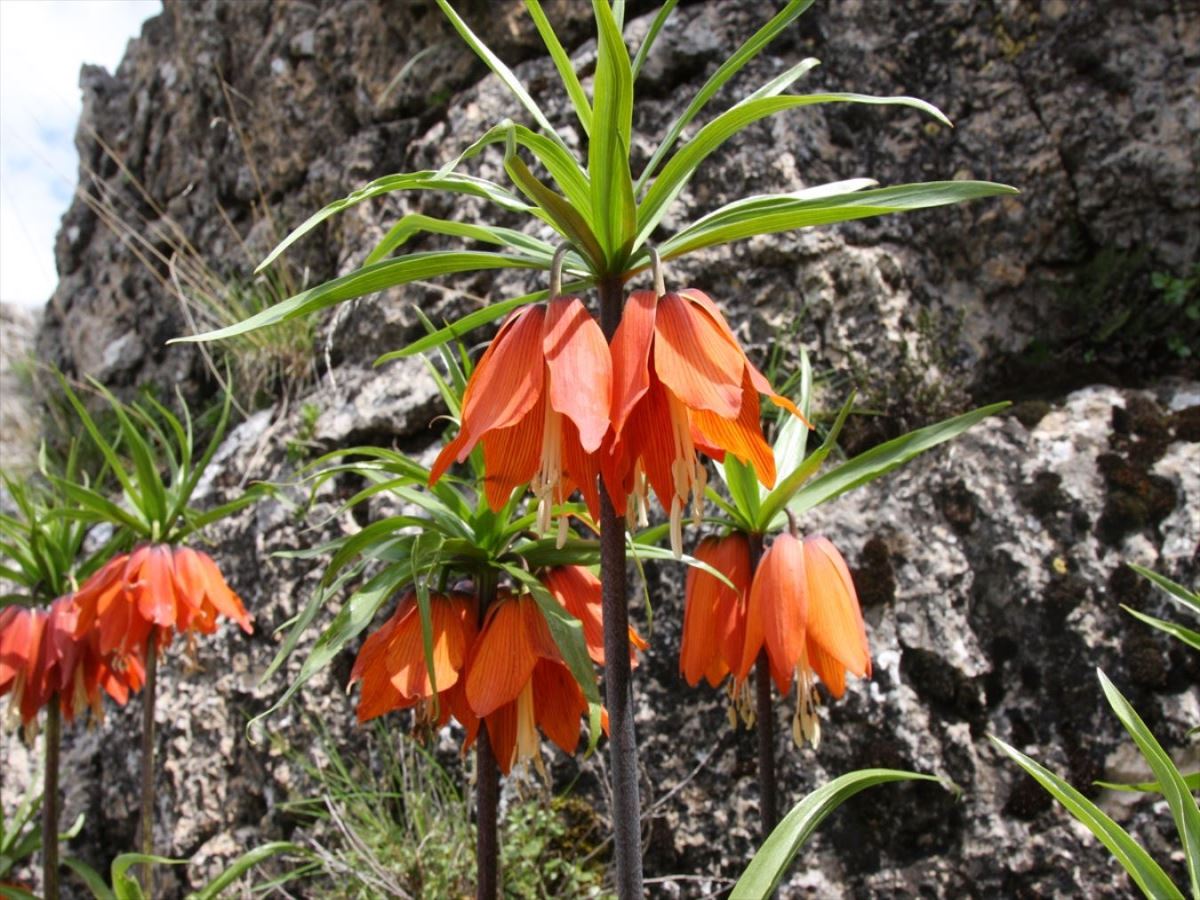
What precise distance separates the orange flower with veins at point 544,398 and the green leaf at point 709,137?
162mm

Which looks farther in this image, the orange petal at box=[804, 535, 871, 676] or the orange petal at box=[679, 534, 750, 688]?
the orange petal at box=[679, 534, 750, 688]

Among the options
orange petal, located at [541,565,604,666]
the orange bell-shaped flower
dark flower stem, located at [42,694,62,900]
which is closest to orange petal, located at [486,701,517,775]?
the orange bell-shaped flower

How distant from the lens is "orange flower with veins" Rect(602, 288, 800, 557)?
106cm

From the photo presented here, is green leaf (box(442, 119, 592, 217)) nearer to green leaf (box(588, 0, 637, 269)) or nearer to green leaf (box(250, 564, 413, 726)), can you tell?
green leaf (box(588, 0, 637, 269))

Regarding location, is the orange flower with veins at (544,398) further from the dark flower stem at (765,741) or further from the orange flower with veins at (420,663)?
the dark flower stem at (765,741)

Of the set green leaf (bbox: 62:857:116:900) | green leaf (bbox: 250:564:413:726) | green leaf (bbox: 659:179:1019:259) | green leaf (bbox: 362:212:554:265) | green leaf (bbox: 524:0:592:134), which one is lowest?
green leaf (bbox: 62:857:116:900)

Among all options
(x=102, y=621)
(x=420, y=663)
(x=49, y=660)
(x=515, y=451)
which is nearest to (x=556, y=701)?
(x=420, y=663)

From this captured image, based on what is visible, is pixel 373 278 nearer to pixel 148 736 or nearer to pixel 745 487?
pixel 745 487

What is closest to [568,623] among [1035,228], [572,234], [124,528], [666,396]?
[666,396]

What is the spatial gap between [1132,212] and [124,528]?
303 centimetres

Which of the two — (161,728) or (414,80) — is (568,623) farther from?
(414,80)

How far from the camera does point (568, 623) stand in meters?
1.21

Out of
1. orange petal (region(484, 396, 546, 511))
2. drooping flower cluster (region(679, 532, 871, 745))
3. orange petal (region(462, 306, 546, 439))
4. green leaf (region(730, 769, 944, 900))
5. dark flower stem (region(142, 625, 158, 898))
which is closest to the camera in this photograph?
green leaf (region(730, 769, 944, 900))

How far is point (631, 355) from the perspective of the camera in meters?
1.07
